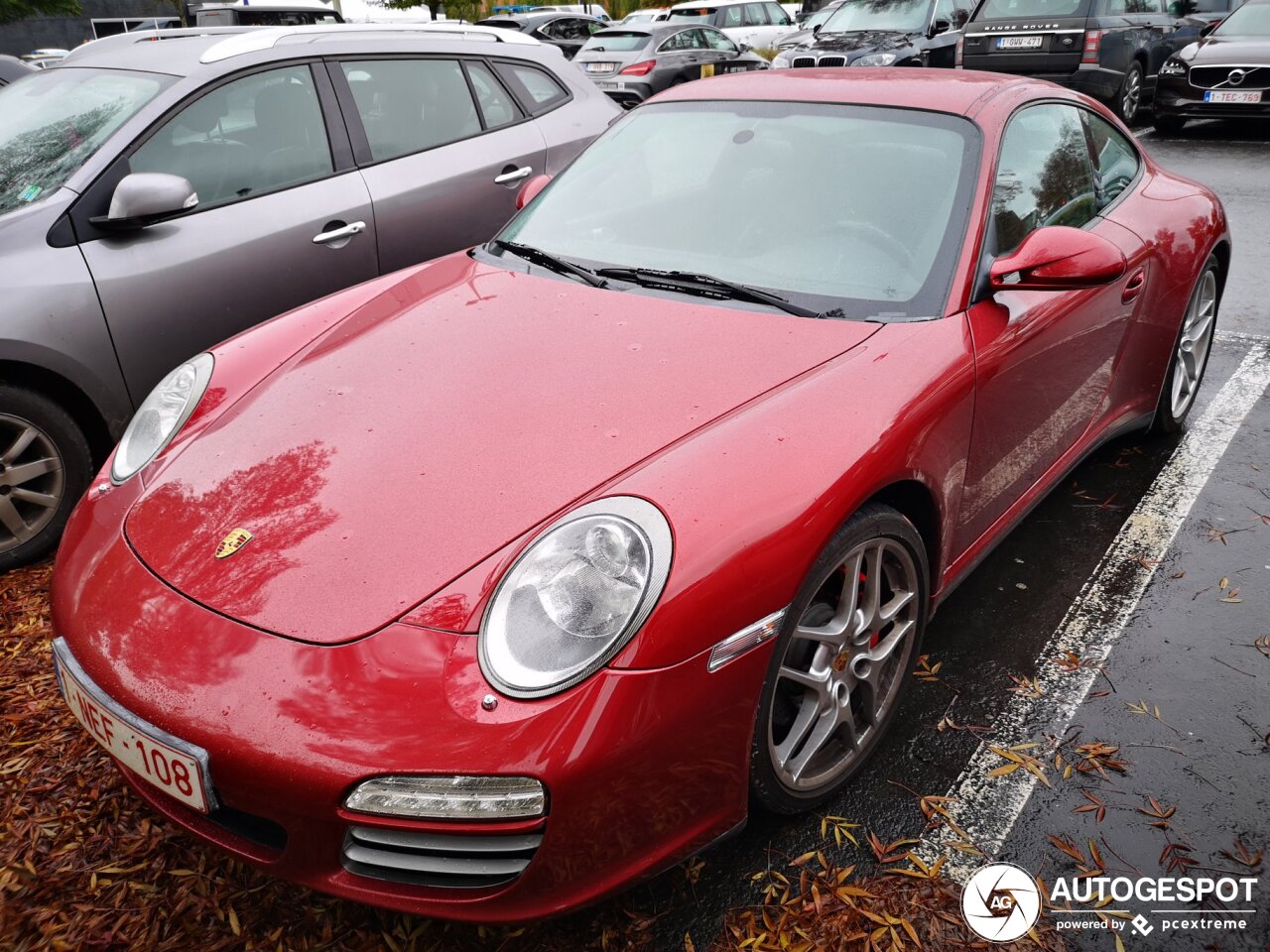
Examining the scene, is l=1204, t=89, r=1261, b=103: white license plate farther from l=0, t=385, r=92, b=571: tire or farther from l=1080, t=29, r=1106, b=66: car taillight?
l=0, t=385, r=92, b=571: tire

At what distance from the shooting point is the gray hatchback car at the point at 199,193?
3229 millimetres

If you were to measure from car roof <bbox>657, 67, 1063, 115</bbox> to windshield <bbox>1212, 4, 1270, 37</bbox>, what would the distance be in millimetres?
9247

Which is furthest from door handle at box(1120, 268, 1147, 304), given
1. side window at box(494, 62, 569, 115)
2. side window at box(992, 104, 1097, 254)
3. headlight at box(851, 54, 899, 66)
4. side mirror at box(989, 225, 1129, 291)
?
headlight at box(851, 54, 899, 66)

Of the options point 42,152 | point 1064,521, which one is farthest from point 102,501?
point 1064,521

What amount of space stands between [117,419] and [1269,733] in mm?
3532

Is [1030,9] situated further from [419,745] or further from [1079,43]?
[419,745]

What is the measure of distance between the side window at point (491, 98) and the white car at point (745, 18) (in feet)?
48.1

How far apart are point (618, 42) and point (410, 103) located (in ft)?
39.0

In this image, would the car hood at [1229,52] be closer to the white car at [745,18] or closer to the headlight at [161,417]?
the white car at [745,18]

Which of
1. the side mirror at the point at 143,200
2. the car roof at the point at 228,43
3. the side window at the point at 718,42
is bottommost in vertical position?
the side window at the point at 718,42

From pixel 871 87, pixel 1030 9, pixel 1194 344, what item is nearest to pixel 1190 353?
pixel 1194 344

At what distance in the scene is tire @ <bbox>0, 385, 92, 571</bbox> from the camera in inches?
124

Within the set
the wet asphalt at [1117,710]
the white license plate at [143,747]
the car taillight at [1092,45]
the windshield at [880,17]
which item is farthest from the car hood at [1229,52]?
the white license plate at [143,747]

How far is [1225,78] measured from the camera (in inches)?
399
